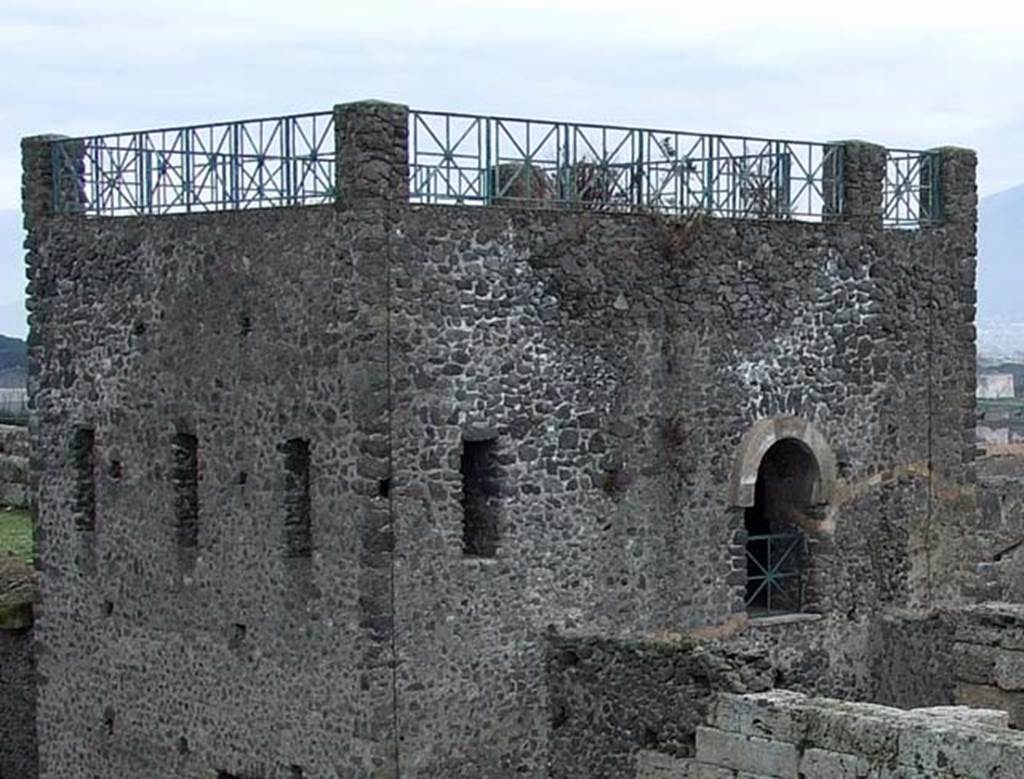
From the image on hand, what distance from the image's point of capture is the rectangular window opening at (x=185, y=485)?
18.5 m

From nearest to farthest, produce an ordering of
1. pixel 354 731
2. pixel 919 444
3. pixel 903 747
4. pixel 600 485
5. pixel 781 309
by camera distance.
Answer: pixel 903 747 < pixel 354 731 < pixel 600 485 < pixel 781 309 < pixel 919 444

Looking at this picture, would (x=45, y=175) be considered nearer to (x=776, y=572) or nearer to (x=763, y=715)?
Result: (x=776, y=572)

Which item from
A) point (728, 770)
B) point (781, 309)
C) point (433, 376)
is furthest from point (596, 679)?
point (781, 309)

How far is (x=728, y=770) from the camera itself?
15797 millimetres

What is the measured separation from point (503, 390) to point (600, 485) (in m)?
1.45

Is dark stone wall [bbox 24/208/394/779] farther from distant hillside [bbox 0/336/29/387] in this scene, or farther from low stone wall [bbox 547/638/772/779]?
distant hillside [bbox 0/336/29/387]

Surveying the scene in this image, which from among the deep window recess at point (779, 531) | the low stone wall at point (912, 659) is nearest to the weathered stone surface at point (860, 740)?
the low stone wall at point (912, 659)

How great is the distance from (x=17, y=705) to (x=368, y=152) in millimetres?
A: 9211

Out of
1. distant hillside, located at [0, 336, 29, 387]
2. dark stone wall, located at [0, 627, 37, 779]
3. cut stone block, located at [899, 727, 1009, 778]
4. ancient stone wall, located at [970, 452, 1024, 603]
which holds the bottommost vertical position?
dark stone wall, located at [0, 627, 37, 779]

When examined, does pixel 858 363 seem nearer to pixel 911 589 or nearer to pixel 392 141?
pixel 911 589

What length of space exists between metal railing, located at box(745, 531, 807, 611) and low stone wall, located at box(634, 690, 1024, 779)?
3.83 meters

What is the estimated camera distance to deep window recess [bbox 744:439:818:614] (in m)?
19.8

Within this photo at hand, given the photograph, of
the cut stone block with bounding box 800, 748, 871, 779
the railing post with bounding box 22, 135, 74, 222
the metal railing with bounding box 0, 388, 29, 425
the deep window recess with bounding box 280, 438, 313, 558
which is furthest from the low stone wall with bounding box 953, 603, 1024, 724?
the metal railing with bounding box 0, 388, 29, 425

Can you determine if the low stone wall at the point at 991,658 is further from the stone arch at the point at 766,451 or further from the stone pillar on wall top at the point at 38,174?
the stone pillar on wall top at the point at 38,174
